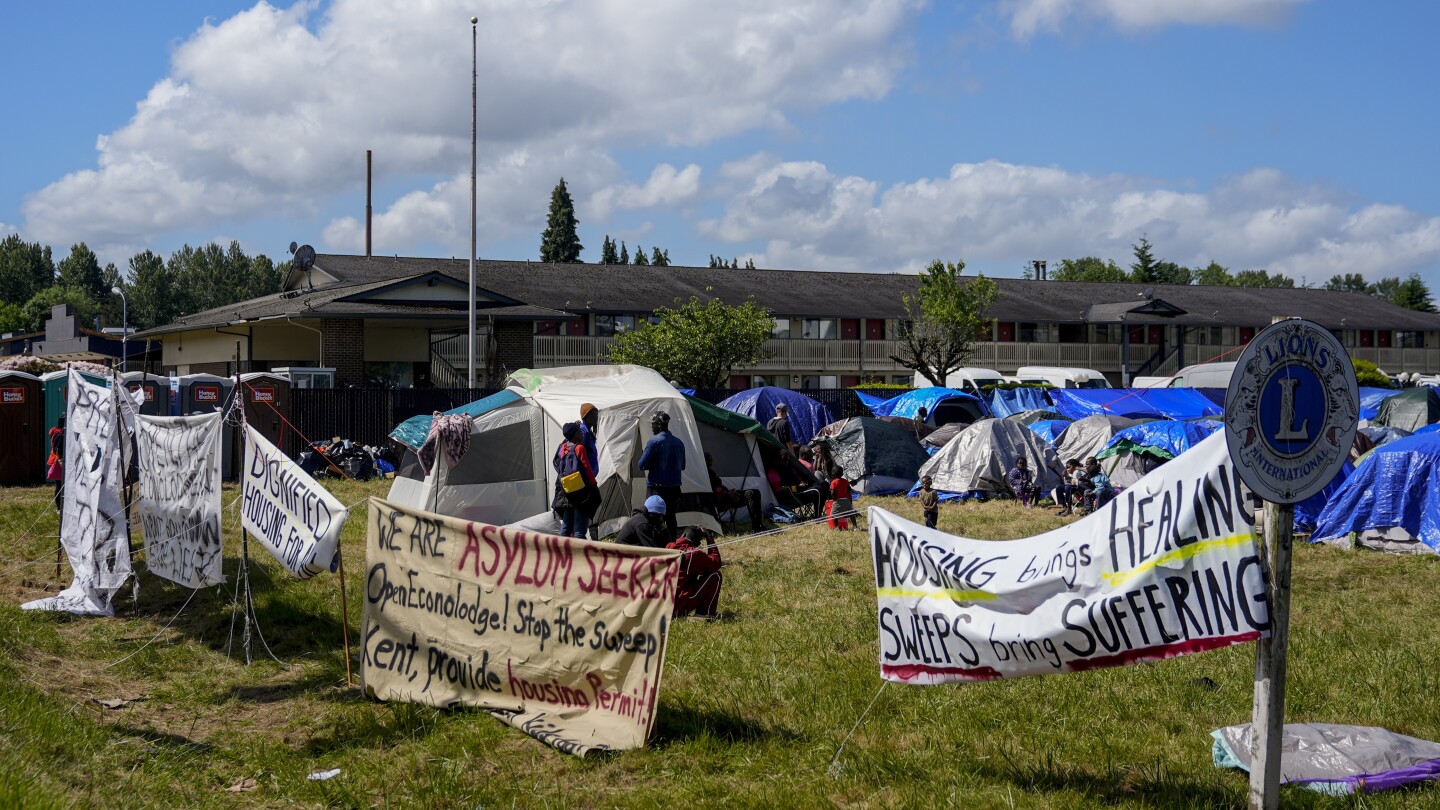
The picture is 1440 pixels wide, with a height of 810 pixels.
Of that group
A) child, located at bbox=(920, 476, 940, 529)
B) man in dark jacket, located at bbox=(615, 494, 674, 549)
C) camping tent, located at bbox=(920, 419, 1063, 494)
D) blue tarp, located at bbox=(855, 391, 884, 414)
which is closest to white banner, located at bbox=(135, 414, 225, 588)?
man in dark jacket, located at bbox=(615, 494, 674, 549)

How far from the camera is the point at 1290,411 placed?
461cm

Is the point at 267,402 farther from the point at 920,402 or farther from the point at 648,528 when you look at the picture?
the point at 648,528

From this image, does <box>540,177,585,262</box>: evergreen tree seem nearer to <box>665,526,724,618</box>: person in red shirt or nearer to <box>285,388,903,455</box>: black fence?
<box>285,388,903,455</box>: black fence

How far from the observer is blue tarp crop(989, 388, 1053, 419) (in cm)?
3088

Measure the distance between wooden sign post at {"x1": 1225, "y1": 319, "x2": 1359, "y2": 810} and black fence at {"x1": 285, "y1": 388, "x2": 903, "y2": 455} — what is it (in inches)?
857

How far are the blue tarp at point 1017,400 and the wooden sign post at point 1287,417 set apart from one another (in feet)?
86.0

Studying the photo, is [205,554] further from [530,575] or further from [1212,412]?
[1212,412]

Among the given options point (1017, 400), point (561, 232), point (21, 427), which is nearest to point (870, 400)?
point (1017, 400)

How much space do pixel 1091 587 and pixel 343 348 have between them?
97.7 feet

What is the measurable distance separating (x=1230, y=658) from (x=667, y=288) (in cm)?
3847

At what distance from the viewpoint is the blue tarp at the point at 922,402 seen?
27656 mm

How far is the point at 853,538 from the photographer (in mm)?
15234

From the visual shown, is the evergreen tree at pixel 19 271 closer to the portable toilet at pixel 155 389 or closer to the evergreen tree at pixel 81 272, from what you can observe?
the evergreen tree at pixel 81 272

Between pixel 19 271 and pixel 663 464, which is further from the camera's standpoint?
pixel 19 271
